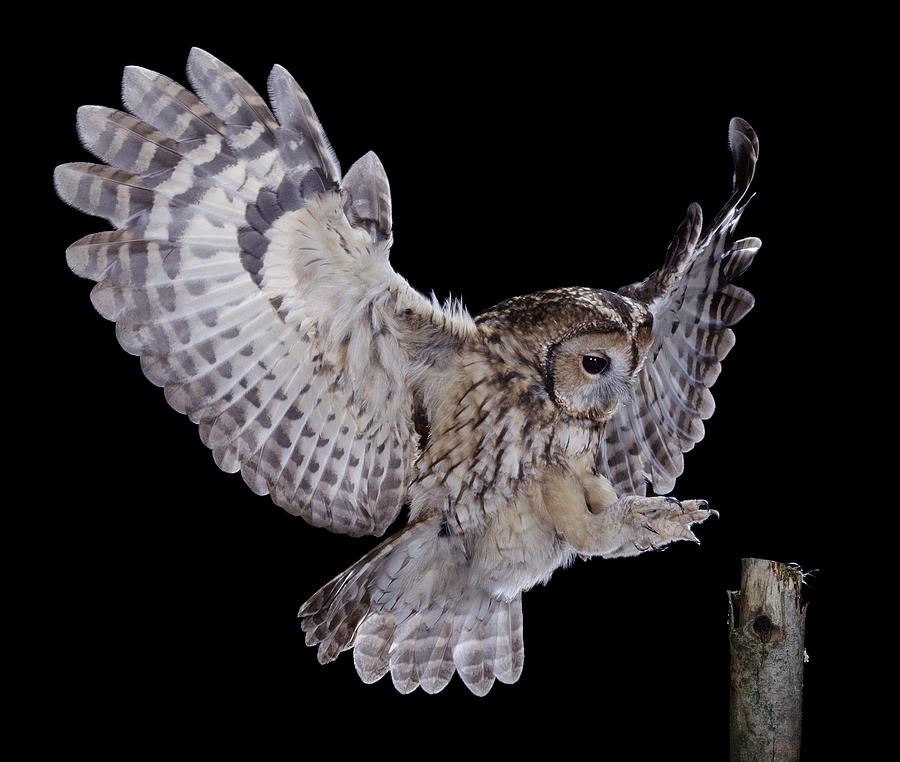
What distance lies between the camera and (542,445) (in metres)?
2.69

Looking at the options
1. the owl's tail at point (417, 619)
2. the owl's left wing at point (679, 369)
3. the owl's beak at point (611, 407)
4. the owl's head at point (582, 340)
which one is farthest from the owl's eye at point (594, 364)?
the owl's tail at point (417, 619)

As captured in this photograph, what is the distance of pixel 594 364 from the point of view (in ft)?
8.66

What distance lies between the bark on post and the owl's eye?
0.63 m

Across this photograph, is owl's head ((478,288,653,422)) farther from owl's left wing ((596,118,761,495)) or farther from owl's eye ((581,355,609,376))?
owl's left wing ((596,118,761,495))

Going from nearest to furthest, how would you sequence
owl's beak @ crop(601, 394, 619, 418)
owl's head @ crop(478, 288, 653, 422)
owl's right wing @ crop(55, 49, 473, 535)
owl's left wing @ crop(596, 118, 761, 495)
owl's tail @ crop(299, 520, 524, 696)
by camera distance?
owl's right wing @ crop(55, 49, 473, 535), owl's head @ crop(478, 288, 653, 422), owl's beak @ crop(601, 394, 619, 418), owl's tail @ crop(299, 520, 524, 696), owl's left wing @ crop(596, 118, 761, 495)

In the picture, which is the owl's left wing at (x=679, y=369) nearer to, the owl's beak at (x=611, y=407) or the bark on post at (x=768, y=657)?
the owl's beak at (x=611, y=407)

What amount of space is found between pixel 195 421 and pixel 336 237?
1.93ft

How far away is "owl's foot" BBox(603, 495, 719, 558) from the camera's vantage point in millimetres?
2609

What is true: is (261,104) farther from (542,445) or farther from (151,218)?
(542,445)

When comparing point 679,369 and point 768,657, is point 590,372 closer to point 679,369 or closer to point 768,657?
point 679,369

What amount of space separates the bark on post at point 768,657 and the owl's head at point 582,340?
591 mm

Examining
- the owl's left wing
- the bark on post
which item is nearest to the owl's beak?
the owl's left wing

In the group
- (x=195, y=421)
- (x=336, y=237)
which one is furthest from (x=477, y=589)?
(x=336, y=237)

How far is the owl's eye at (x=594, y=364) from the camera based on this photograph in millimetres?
2621
